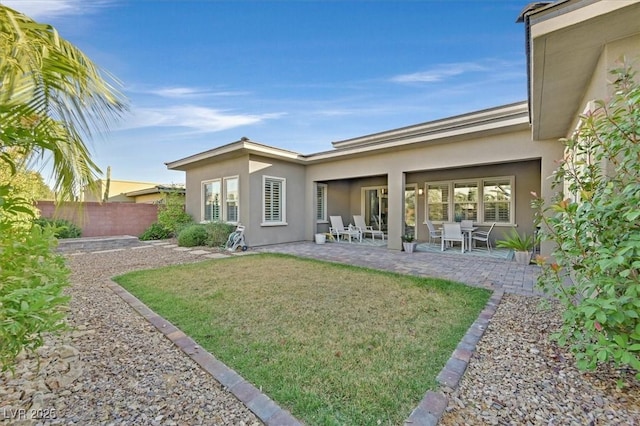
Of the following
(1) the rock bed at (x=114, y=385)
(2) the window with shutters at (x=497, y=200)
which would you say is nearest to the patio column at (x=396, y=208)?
(2) the window with shutters at (x=497, y=200)

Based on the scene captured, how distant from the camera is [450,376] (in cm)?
238

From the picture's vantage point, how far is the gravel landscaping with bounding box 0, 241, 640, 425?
1904 mm

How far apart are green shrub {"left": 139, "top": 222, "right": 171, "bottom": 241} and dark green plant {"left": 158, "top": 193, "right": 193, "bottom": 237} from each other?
174mm

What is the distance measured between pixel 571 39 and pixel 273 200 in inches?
364

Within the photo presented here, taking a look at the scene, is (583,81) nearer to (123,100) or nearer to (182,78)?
(123,100)

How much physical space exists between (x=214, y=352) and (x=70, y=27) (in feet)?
14.9

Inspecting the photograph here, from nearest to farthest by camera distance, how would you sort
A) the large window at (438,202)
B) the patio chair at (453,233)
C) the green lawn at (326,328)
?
the green lawn at (326,328) → the patio chair at (453,233) → the large window at (438,202)

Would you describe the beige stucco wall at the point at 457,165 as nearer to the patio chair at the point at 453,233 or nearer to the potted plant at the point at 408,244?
the potted plant at the point at 408,244

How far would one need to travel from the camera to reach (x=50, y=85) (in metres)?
2.12

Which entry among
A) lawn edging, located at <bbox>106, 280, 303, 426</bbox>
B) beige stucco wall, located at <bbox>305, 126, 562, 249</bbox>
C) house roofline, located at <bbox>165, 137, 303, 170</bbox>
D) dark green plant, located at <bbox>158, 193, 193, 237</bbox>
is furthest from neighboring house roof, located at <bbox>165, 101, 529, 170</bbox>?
lawn edging, located at <bbox>106, 280, 303, 426</bbox>

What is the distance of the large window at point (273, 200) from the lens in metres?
10.5

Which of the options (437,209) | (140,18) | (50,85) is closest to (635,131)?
(50,85)

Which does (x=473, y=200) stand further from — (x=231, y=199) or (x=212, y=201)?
(x=212, y=201)

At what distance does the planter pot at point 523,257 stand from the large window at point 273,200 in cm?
791
